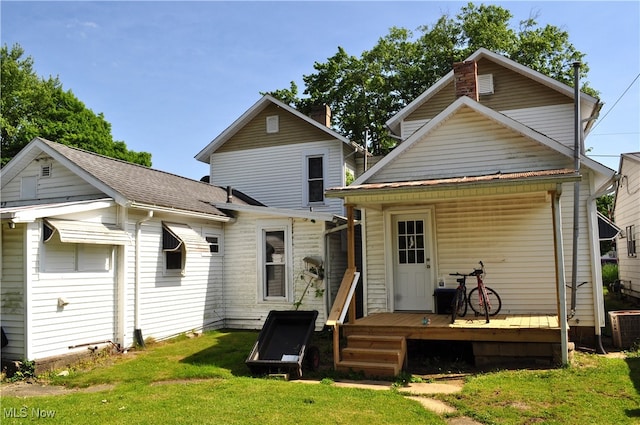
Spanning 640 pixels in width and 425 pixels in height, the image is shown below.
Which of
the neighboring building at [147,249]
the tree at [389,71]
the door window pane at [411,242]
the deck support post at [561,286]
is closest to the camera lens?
the deck support post at [561,286]

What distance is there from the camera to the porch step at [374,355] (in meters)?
8.05

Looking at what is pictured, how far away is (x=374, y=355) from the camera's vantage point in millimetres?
8336

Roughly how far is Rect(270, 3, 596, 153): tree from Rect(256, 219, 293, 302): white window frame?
14.5 m

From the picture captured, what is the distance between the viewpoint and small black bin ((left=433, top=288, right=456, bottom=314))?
10.3 m

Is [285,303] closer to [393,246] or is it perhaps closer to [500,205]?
[393,246]

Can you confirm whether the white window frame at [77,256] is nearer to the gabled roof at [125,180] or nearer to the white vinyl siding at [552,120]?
the gabled roof at [125,180]

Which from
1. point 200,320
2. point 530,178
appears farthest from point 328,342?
point 530,178

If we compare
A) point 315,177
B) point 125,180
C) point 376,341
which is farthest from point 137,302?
point 315,177

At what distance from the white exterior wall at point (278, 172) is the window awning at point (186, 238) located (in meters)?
4.62

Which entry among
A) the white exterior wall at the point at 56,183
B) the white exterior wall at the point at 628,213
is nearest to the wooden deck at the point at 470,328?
the white exterior wall at the point at 56,183

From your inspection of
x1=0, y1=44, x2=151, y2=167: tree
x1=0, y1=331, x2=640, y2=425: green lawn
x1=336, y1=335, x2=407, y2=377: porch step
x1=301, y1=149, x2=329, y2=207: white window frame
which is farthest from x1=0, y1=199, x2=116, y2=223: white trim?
x1=0, y1=44, x2=151, y2=167: tree

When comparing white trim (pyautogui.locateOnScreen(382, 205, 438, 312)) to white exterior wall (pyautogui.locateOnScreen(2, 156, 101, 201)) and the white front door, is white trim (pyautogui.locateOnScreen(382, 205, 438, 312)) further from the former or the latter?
white exterior wall (pyautogui.locateOnScreen(2, 156, 101, 201))

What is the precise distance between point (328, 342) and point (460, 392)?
4402 mm

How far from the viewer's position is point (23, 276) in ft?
27.2
